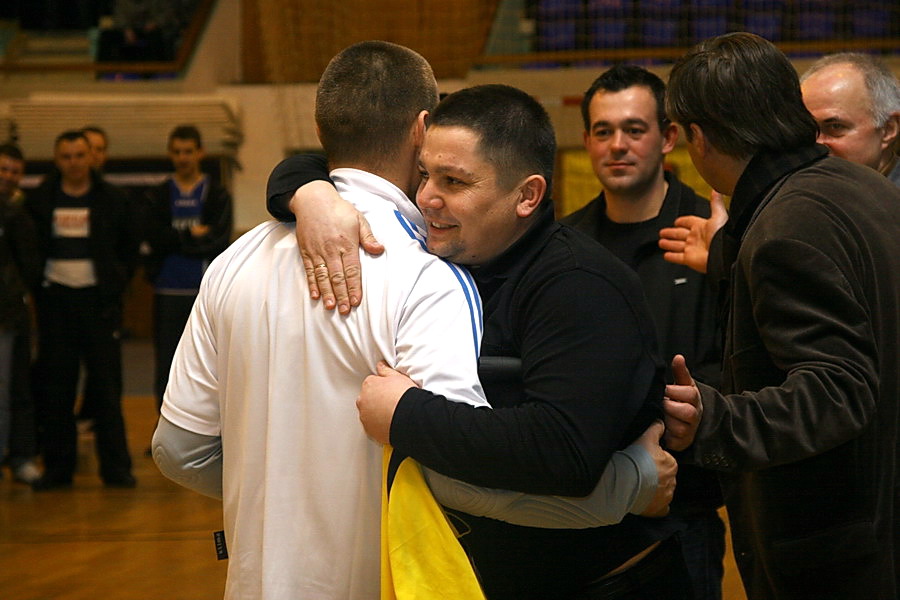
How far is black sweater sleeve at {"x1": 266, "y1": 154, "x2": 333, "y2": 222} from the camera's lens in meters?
1.95

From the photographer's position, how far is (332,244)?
1.73 meters

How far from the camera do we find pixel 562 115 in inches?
380

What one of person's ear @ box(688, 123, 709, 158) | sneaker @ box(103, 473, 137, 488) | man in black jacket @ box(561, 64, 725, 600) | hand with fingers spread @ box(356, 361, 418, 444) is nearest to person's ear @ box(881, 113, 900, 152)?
man in black jacket @ box(561, 64, 725, 600)

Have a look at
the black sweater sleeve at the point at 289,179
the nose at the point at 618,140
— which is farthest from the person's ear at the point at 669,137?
the black sweater sleeve at the point at 289,179

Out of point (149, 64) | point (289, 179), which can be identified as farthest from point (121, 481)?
point (149, 64)

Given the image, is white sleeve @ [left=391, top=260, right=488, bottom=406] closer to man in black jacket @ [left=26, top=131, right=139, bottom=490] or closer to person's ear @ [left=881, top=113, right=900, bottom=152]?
person's ear @ [left=881, top=113, right=900, bottom=152]

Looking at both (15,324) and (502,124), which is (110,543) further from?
(502,124)

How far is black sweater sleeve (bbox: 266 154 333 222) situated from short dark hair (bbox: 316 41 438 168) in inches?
4.7

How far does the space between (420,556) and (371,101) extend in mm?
796

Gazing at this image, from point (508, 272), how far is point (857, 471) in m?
0.79

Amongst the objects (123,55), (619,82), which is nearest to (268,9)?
(123,55)

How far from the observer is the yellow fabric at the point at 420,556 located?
5.30 feet

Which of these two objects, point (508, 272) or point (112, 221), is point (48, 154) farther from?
point (508, 272)

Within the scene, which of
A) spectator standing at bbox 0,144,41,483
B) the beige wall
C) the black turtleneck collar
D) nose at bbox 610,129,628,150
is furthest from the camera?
the beige wall
